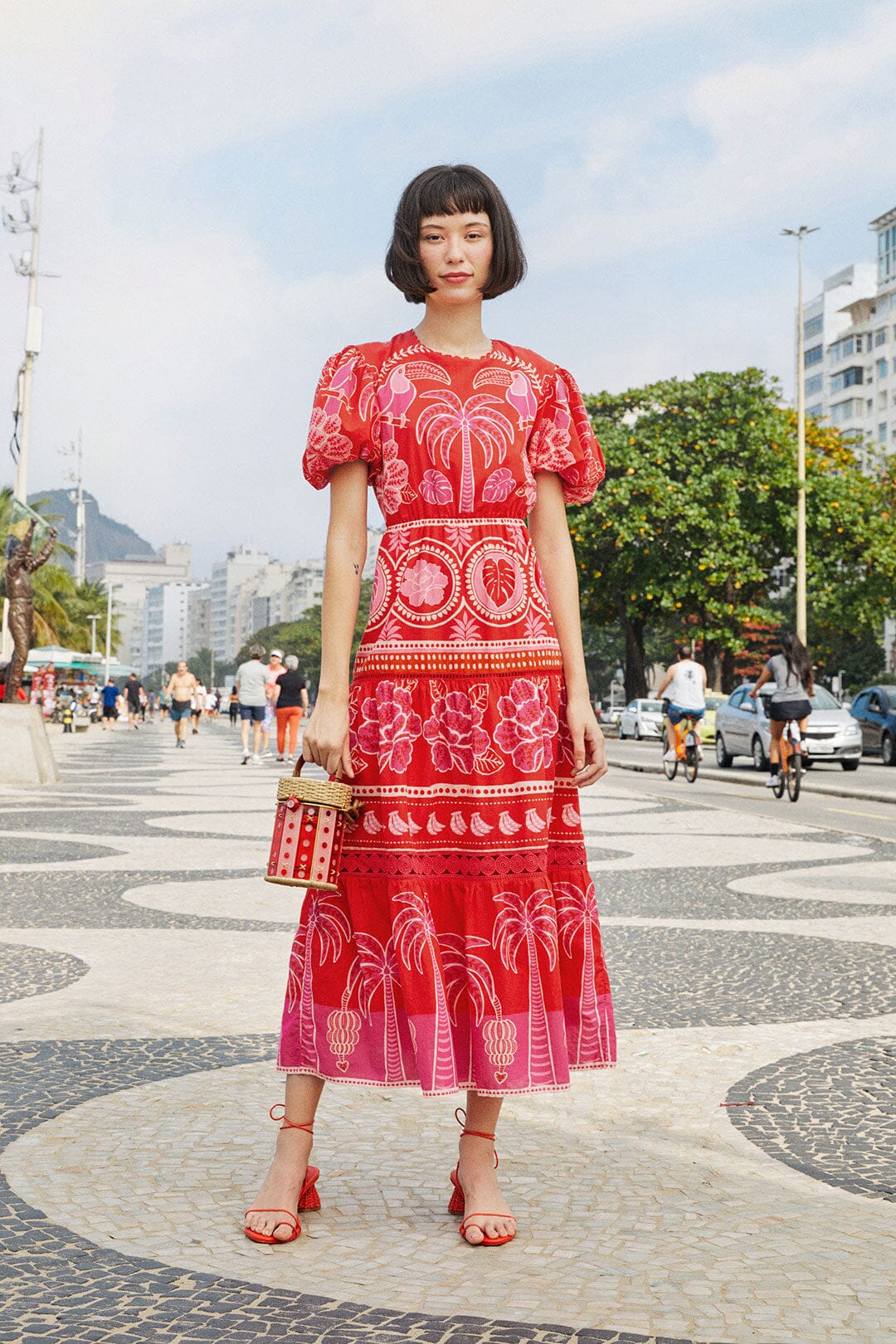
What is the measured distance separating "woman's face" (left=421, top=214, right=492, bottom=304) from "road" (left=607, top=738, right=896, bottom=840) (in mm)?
8673

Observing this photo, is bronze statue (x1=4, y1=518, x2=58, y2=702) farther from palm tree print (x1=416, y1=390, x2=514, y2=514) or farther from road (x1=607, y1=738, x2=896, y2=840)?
palm tree print (x1=416, y1=390, x2=514, y2=514)

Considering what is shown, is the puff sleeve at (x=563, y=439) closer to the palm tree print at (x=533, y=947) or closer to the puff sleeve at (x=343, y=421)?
the puff sleeve at (x=343, y=421)

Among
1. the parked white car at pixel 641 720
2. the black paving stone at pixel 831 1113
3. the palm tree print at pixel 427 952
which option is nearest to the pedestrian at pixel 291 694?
the black paving stone at pixel 831 1113

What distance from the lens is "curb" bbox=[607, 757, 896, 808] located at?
52.6 feet

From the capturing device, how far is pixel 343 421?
2926 mm

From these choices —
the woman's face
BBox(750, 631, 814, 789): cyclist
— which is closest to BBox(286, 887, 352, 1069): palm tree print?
the woman's face

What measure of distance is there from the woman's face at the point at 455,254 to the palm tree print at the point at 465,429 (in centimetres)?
22

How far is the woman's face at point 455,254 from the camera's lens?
3.00 metres

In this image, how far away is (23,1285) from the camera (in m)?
2.43

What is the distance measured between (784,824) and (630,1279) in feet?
32.4

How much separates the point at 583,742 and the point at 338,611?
0.54 meters

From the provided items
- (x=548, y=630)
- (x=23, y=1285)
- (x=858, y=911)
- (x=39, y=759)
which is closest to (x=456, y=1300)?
(x=23, y=1285)

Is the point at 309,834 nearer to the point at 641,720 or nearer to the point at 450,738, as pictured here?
the point at 450,738

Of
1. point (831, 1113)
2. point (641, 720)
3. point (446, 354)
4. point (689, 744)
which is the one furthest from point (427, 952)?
point (641, 720)
